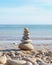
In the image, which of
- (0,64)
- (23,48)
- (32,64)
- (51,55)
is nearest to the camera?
(0,64)

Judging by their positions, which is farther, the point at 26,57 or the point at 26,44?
the point at 26,44

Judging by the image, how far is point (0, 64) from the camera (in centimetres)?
834

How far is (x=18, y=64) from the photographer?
337 inches

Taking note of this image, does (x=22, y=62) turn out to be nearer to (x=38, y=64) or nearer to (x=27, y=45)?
(x=38, y=64)

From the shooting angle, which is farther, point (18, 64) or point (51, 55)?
point (51, 55)

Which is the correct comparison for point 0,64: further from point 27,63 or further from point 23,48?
point 23,48

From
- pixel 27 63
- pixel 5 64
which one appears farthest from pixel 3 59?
pixel 27 63

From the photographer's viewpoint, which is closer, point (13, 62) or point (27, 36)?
point (13, 62)

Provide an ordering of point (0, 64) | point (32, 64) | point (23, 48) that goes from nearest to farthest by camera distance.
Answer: point (0, 64)
point (32, 64)
point (23, 48)

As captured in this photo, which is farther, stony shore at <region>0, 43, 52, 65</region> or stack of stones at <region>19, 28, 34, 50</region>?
stack of stones at <region>19, 28, 34, 50</region>

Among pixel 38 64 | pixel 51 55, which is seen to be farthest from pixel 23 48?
pixel 38 64

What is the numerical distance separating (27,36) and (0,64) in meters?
7.66

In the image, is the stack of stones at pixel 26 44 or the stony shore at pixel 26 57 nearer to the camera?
the stony shore at pixel 26 57

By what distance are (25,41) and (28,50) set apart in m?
0.53
